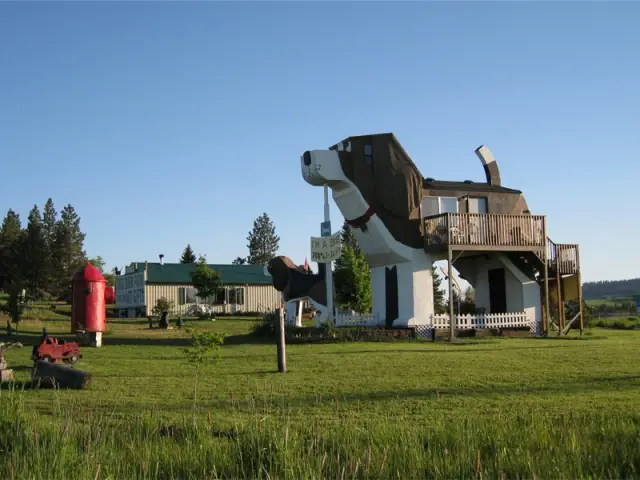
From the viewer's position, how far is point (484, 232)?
30469mm

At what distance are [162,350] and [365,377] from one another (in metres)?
10.2

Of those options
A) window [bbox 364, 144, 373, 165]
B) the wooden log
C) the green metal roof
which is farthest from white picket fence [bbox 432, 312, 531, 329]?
the green metal roof

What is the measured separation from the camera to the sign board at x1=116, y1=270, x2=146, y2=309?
60.1 metres

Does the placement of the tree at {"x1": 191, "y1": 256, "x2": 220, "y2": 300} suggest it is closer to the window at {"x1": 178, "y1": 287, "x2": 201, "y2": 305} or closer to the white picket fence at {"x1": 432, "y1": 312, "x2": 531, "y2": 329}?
the window at {"x1": 178, "y1": 287, "x2": 201, "y2": 305}

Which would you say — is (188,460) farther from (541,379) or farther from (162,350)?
(162,350)

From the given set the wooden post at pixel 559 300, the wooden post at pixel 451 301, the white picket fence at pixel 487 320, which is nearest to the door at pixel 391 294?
the white picket fence at pixel 487 320

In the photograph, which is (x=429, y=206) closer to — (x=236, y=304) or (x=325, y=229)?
(x=325, y=229)

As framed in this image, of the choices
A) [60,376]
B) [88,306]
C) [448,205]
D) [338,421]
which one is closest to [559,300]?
[448,205]

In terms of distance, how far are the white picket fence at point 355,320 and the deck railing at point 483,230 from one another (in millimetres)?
4080

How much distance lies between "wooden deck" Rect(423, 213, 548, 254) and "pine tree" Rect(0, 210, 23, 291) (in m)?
30.8

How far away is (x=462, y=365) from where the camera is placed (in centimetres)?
1764

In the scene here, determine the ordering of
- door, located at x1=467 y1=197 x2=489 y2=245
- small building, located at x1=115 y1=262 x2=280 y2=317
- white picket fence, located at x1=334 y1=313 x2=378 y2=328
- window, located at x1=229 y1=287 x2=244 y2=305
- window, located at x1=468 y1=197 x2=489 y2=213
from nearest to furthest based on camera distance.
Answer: door, located at x1=467 y1=197 x2=489 y2=245
white picket fence, located at x1=334 y1=313 x2=378 y2=328
window, located at x1=468 y1=197 x2=489 y2=213
small building, located at x1=115 y1=262 x2=280 y2=317
window, located at x1=229 y1=287 x2=244 y2=305

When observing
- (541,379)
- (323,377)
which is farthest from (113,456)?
(541,379)

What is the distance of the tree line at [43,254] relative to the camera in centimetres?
5984
